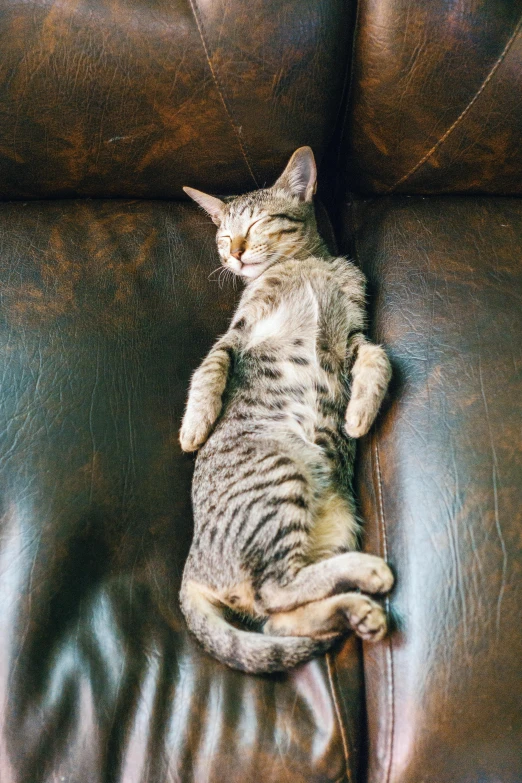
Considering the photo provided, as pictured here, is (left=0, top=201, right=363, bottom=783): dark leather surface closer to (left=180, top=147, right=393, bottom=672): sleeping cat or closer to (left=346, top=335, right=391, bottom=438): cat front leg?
(left=180, top=147, right=393, bottom=672): sleeping cat

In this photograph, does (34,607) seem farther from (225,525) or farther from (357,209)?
(357,209)

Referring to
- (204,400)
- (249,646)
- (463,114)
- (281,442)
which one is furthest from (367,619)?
(463,114)

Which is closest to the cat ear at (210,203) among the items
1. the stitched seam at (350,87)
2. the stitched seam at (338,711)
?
the stitched seam at (350,87)

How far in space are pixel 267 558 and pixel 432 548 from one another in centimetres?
30

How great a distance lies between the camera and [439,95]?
1.13 metres

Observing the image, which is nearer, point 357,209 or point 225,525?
point 225,525

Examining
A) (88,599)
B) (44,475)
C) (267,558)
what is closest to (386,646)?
(267,558)

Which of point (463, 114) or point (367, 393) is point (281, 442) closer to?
point (367, 393)

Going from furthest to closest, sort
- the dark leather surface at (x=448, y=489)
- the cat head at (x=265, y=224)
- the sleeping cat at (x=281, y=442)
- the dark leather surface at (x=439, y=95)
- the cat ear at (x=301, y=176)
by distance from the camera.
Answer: the cat head at (x=265, y=224), the cat ear at (x=301, y=176), the dark leather surface at (x=439, y=95), the sleeping cat at (x=281, y=442), the dark leather surface at (x=448, y=489)

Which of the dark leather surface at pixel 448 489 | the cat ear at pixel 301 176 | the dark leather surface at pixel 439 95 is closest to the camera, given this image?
the dark leather surface at pixel 448 489

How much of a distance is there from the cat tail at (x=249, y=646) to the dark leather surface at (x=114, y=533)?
0.02m

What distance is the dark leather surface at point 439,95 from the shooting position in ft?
3.52

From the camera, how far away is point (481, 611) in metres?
0.88

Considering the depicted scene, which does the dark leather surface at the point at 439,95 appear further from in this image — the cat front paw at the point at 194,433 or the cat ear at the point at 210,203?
the cat front paw at the point at 194,433
